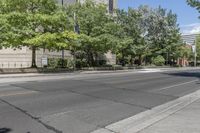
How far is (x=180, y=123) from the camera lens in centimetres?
948

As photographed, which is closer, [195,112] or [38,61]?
[195,112]

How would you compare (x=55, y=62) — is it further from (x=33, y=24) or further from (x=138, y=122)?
(x=138, y=122)

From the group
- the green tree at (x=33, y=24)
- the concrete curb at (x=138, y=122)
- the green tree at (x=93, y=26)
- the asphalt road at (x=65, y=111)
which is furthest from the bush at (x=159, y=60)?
the concrete curb at (x=138, y=122)

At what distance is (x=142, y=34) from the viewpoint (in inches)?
2675

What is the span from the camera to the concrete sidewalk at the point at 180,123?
338 inches

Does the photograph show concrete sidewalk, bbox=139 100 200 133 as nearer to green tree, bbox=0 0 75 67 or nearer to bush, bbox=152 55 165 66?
green tree, bbox=0 0 75 67

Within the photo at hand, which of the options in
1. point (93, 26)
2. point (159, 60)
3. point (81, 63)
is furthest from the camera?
point (159, 60)

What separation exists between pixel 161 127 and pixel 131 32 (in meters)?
54.3

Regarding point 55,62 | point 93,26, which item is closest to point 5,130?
point 93,26

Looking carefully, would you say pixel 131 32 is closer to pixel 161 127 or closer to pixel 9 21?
pixel 9 21

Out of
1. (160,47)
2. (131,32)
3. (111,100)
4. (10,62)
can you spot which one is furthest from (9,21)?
(160,47)

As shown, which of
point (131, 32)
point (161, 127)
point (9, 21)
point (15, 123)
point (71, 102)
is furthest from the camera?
point (131, 32)

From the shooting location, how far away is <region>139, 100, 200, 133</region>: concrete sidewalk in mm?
8594

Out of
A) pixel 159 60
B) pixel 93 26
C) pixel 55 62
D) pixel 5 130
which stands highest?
pixel 93 26
